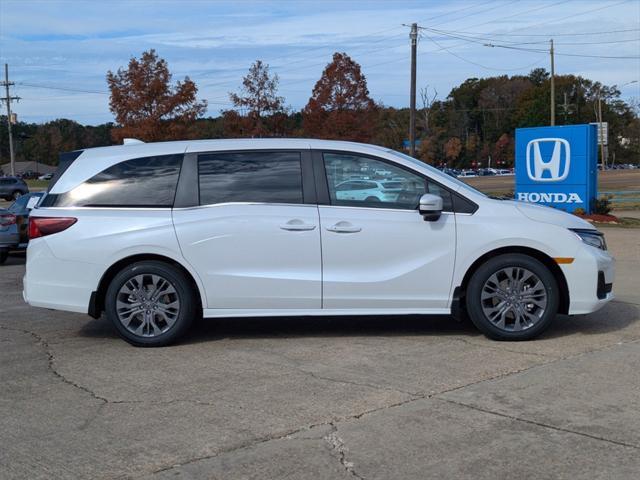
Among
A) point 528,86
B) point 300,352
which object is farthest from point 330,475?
point 528,86

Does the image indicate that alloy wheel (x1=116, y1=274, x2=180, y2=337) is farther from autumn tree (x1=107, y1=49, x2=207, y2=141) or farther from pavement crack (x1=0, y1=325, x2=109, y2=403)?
autumn tree (x1=107, y1=49, x2=207, y2=141)

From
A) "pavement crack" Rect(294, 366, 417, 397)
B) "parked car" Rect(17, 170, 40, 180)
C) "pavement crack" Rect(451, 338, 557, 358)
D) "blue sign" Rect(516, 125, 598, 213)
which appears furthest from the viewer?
"parked car" Rect(17, 170, 40, 180)

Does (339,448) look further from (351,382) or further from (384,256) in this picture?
(384,256)

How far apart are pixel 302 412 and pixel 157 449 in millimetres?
1031

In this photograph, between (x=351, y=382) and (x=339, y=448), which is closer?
(x=339, y=448)

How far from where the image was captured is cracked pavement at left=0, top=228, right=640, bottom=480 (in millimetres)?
4398

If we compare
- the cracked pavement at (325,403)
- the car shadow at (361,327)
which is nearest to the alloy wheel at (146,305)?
the cracked pavement at (325,403)

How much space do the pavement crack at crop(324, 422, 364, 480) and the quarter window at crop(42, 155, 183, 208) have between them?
3163 millimetres

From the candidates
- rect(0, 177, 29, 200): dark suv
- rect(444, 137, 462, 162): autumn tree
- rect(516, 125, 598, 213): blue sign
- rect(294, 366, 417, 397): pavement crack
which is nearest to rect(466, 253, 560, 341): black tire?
rect(294, 366, 417, 397): pavement crack

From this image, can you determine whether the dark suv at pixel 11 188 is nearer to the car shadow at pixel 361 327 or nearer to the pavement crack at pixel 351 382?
the car shadow at pixel 361 327

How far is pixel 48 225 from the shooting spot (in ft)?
23.7

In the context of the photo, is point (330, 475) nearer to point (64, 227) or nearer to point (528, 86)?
point (64, 227)

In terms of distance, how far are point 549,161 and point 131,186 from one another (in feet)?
49.2

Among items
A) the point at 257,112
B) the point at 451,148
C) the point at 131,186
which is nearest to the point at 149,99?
the point at 257,112
